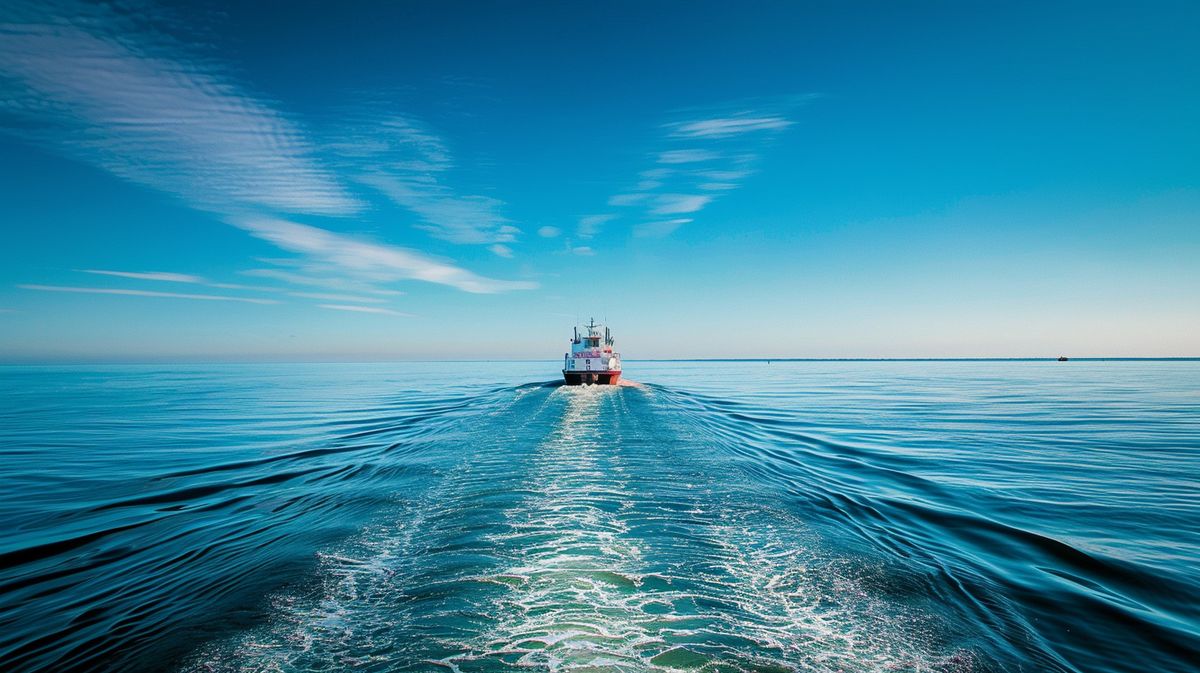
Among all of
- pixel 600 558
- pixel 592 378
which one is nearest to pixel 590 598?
pixel 600 558

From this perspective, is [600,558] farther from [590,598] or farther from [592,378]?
[592,378]

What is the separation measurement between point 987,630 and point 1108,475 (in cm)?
1654

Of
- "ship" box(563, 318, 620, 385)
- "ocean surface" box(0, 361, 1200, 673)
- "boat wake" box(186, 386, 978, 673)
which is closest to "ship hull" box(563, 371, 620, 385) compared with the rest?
"ship" box(563, 318, 620, 385)

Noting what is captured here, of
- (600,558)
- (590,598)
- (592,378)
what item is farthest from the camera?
(592,378)

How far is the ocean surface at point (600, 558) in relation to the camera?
6547 mm

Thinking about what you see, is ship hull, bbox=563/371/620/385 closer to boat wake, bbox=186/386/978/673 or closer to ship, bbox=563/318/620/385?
ship, bbox=563/318/620/385

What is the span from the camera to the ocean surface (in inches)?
258

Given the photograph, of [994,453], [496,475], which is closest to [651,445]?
[496,475]

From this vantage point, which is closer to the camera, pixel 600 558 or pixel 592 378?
pixel 600 558

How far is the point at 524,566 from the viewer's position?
29.3ft

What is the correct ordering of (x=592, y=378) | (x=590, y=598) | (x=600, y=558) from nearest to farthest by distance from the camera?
(x=590, y=598)
(x=600, y=558)
(x=592, y=378)

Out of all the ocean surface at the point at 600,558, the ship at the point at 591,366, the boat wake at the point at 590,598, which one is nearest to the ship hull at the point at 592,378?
the ship at the point at 591,366

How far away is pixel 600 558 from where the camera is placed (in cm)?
935

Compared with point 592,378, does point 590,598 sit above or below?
below
